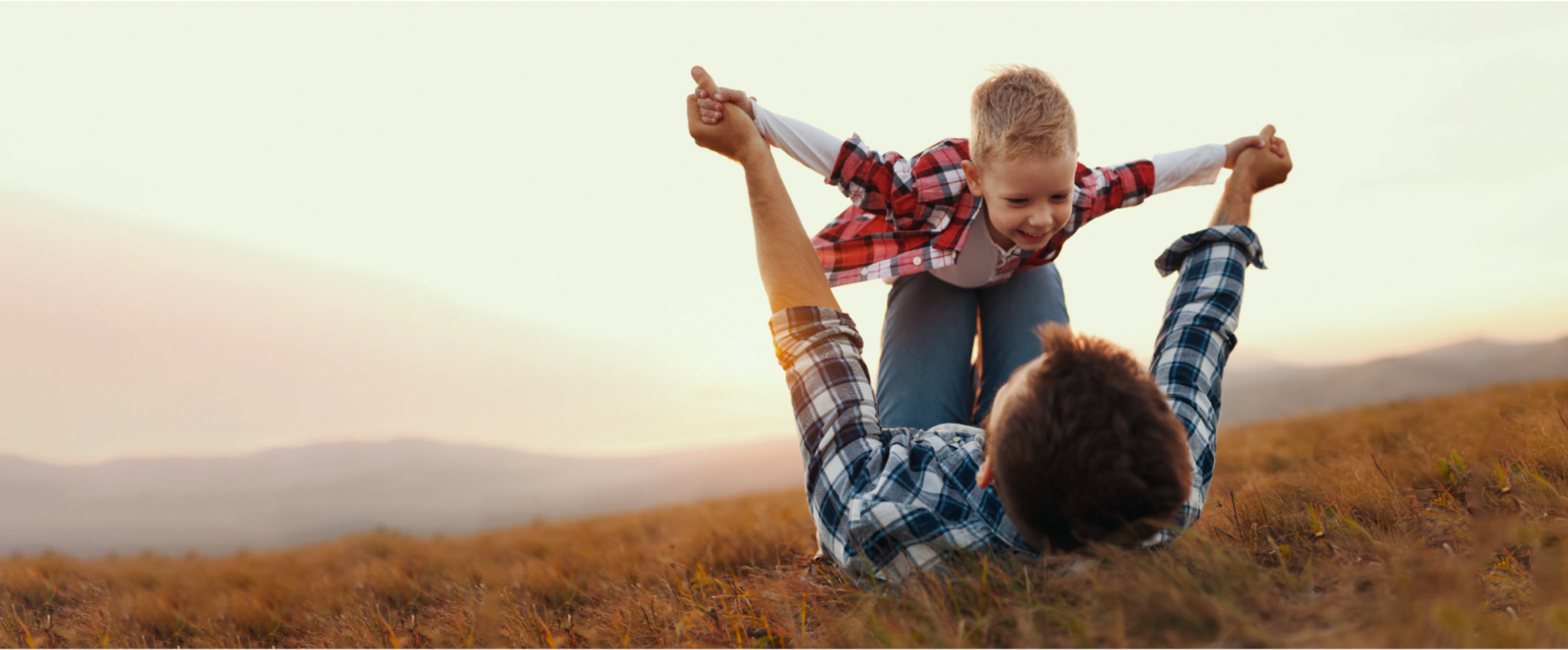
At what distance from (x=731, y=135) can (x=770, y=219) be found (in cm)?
48

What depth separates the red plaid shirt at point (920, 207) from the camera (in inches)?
121

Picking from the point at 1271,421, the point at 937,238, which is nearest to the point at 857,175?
the point at 937,238

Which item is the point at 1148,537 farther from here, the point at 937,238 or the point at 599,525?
the point at 599,525

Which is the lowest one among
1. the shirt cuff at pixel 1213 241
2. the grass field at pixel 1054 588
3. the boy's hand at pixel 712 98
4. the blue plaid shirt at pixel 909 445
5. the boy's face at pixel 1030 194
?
the grass field at pixel 1054 588

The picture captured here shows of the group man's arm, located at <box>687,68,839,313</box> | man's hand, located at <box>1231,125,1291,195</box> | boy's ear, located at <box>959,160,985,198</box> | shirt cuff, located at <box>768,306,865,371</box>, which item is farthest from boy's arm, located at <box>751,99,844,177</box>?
man's hand, located at <box>1231,125,1291,195</box>

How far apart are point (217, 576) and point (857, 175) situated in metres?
5.91

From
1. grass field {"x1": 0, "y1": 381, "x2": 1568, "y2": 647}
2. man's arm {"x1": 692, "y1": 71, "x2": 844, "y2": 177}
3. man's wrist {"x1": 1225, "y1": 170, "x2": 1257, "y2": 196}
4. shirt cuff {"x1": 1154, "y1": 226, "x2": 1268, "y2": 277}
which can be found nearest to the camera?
grass field {"x1": 0, "y1": 381, "x2": 1568, "y2": 647}

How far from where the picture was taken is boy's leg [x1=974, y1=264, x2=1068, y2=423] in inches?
129

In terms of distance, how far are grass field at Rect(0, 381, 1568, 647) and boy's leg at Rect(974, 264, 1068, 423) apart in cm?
104

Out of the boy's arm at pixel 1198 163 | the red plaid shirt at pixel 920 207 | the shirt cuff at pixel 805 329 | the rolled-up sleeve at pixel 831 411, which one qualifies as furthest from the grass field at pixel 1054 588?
the boy's arm at pixel 1198 163

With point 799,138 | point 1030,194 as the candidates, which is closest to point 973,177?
point 1030,194

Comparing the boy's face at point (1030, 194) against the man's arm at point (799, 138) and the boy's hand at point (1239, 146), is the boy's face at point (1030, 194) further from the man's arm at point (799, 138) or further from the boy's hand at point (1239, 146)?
the boy's hand at point (1239, 146)

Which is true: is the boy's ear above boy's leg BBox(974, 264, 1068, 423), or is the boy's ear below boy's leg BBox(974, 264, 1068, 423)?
above

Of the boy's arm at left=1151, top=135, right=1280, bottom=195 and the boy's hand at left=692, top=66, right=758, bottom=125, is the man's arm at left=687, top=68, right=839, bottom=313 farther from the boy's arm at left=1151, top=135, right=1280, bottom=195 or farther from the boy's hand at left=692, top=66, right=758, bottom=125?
the boy's arm at left=1151, top=135, right=1280, bottom=195
